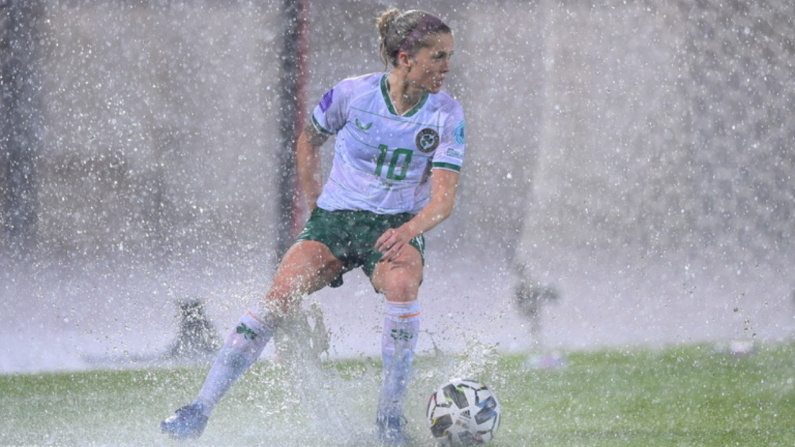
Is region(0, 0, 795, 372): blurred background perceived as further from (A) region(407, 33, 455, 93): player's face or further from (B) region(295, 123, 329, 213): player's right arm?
(A) region(407, 33, 455, 93): player's face

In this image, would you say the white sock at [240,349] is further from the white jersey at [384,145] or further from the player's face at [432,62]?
the player's face at [432,62]

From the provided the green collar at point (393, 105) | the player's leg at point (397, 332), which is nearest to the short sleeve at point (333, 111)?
the green collar at point (393, 105)

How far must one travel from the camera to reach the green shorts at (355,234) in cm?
429

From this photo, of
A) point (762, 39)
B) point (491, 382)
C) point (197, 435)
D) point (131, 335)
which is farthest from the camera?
point (762, 39)

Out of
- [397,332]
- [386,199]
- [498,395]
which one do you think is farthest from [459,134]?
[498,395]

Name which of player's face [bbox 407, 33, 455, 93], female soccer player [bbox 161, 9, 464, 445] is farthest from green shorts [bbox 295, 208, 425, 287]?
player's face [bbox 407, 33, 455, 93]

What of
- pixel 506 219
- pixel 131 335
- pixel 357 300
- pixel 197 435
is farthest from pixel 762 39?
pixel 197 435

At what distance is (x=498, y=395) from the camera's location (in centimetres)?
595

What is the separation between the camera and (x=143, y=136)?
1157 cm

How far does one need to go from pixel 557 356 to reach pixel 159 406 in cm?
338

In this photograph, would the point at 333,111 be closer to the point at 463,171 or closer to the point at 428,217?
the point at 428,217

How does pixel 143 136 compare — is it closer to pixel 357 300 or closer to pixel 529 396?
pixel 357 300

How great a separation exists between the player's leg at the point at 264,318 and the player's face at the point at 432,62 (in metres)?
0.74

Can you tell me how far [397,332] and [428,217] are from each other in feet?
1.46
